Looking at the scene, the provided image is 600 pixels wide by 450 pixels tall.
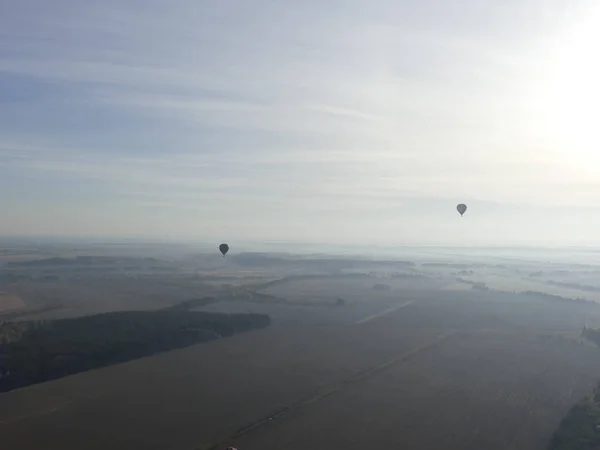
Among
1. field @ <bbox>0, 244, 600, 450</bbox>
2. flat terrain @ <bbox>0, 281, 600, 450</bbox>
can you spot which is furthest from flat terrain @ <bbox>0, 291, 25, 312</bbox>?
flat terrain @ <bbox>0, 281, 600, 450</bbox>

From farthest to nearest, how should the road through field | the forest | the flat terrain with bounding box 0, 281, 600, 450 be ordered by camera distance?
the road through field, the forest, the flat terrain with bounding box 0, 281, 600, 450

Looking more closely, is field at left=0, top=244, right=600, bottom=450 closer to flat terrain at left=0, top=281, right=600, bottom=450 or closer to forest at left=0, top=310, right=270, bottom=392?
flat terrain at left=0, top=281, right=600, bottom=450


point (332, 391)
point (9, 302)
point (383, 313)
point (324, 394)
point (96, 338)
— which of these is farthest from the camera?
point (9, 302)

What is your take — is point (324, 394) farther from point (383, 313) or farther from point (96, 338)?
point (383, 313)

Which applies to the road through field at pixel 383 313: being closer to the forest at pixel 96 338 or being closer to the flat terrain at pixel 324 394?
the flat terrain at pixel 324 394

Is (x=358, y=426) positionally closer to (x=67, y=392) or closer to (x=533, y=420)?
(x=533, y=420)

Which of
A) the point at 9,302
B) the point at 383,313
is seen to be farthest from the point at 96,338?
the point at 383,313

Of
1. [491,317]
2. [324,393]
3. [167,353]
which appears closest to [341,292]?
[491,317]
